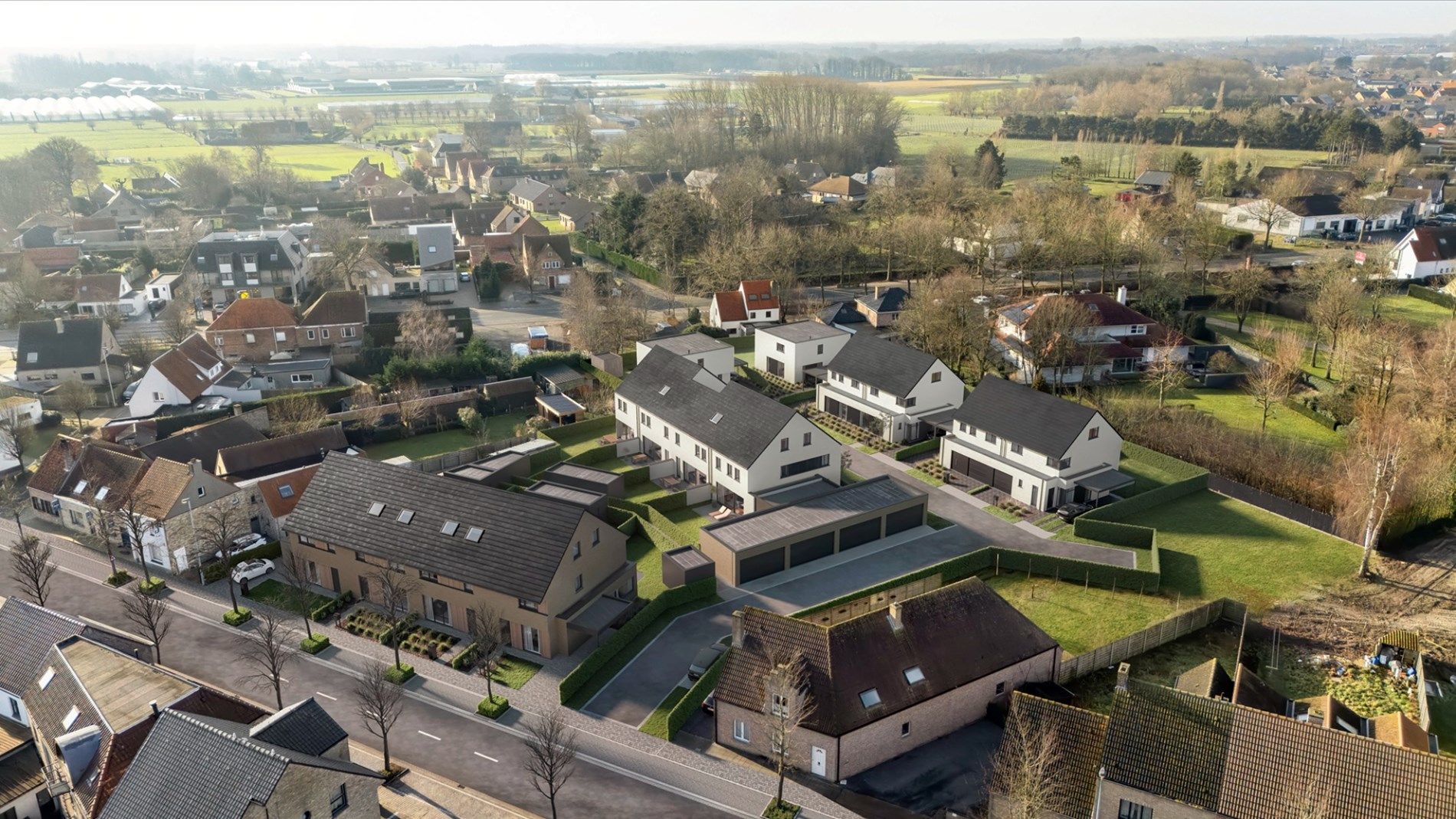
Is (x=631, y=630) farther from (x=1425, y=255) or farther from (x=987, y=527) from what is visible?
(x=1425, y=255)

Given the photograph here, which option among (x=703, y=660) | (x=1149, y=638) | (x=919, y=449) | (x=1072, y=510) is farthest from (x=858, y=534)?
(x=1149, y=638)

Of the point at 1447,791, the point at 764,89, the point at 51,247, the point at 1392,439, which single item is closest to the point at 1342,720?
the point at 1447,791

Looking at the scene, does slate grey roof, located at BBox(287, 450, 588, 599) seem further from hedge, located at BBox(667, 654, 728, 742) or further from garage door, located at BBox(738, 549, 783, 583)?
garage door, located at BBox(738, 549, 783, 583)

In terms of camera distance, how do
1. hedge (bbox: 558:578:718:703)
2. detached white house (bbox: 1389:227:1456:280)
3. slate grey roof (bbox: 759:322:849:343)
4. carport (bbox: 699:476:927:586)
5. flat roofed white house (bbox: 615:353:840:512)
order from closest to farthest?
hedge (bbox: 558:578:718:703) < carport (bbox: 699:476:927:586) < flat roofed white house (bbox: 615:353:840:512) < slate grey roof (bbox: 759:322:849:343) < detached white house (bbox: 1389:227:1456:280)

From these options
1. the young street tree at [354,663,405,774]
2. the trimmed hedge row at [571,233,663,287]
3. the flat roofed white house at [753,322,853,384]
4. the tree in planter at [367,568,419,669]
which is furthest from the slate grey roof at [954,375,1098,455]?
the trimmed hedge row at [571,233,663,287]

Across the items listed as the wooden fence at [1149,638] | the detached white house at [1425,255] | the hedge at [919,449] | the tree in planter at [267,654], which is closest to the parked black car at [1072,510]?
the hedge at [919,449]

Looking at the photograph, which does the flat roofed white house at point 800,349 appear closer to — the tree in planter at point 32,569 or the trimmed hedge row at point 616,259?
the trimmed hedge row at point 616,259
